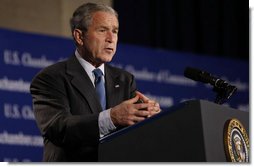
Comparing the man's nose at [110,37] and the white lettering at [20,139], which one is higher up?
the man's nose at [110,37]

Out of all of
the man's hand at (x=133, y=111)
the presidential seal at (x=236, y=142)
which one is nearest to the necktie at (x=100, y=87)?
the man's hand at (x=133, y=111)

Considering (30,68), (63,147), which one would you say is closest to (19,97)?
(30,68)

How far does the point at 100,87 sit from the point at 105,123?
0.35 metres

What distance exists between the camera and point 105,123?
277 centimetres

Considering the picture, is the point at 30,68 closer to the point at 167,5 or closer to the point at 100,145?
the point at 167,5

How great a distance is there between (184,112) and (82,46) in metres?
0.96

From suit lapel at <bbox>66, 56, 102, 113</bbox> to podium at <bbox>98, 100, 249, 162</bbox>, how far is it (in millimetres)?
402

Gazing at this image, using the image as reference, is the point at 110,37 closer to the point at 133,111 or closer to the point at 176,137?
the point at 133,111

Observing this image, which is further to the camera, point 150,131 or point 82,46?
point 82,46

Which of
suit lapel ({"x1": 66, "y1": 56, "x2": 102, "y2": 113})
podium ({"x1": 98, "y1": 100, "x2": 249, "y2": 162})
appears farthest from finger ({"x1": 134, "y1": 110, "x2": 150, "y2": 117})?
suit lapel ({"x1": 66, "y1": 56, "x2": 102, "y2": 113})

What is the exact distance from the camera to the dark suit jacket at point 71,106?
2830mm

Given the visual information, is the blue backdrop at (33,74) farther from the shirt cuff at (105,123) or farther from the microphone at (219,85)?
the microphone at (219,85)

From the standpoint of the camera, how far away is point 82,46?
3264 mm

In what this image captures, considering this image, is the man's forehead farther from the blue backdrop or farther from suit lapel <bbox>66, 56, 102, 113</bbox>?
the blue backdrop
